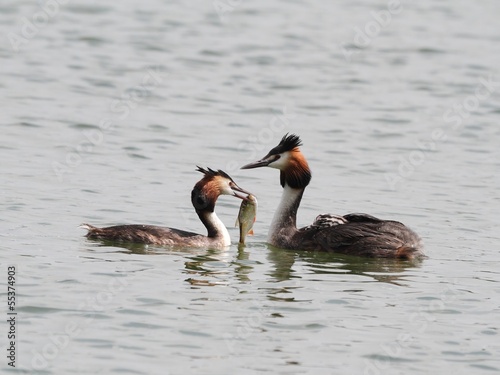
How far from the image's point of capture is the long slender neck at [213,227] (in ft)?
46.6

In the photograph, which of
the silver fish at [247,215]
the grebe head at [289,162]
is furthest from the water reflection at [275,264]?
the grebe head at [289,162]

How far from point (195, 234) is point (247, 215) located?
71 cm

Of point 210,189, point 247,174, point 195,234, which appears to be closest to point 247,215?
point 210,189

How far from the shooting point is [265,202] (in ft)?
55.5

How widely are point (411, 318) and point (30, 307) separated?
11.5 feet

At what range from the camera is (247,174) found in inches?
731

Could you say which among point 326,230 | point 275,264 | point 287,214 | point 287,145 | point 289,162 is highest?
point 287,145

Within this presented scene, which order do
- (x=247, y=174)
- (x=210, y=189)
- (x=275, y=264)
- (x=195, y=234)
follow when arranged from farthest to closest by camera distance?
(x=247, y=174) < (x=210, y=189) < (x=195, y=234) < (x=275, y=264)

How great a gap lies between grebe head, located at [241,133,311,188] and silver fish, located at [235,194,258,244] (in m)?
0.50

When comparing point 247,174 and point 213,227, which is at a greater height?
point 247,174

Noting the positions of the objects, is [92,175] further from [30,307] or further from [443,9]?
[443,9]

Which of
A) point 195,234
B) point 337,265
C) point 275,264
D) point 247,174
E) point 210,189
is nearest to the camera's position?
point 337,265

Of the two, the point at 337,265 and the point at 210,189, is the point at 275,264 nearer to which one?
the point at 337,265

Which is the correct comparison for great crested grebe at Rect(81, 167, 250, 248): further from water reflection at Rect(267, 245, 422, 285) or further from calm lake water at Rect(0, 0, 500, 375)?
water reflection at Rect(267, 245, 422, 285)
